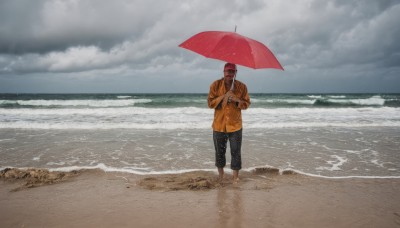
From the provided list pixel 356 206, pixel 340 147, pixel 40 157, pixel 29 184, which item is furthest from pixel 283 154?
pixel 40 157

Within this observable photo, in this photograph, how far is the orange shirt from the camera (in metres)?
4.05

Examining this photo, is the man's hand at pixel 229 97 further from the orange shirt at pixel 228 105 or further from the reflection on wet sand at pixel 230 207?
the reflection on wet sand at pixel 230 207

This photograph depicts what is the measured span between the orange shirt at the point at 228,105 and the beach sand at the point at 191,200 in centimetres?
99

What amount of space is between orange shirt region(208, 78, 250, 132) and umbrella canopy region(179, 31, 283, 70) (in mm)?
557

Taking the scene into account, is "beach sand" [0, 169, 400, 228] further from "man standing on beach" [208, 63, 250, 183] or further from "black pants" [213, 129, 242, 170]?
"man standing on beach" [208, 63, 250, 183]

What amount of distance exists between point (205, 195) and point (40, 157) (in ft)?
15.0

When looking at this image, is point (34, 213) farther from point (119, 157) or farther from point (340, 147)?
point (340, 147)

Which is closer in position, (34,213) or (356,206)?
(34,213)

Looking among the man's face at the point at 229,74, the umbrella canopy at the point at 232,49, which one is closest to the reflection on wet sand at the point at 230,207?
the man's face at the point at 229,74

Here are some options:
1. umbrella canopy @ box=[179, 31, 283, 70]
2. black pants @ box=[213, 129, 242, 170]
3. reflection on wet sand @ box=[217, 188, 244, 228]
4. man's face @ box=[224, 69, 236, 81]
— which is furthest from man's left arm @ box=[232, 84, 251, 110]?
reflection on wet sand @ box=[217, 188, 244, 228]

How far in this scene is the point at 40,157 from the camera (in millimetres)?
6430

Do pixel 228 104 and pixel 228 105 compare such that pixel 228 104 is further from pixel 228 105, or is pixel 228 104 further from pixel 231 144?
pixel 231 144

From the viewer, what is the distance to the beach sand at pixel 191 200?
3.11m

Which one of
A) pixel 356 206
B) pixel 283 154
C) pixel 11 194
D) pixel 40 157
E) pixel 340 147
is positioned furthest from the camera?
pixel 340 147
